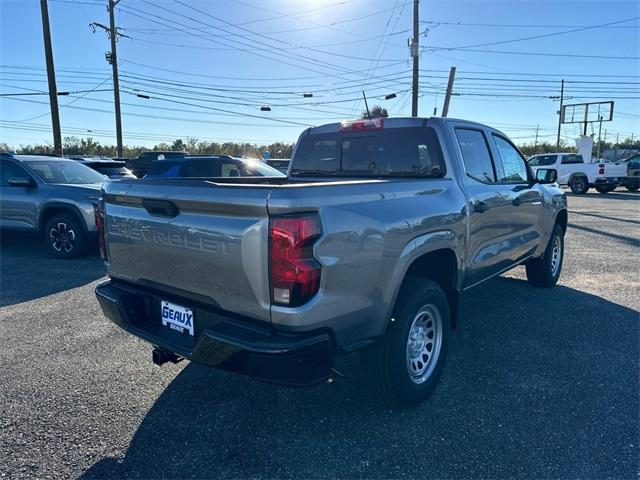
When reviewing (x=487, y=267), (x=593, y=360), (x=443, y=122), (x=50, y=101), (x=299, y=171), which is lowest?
(x=593, y=360)

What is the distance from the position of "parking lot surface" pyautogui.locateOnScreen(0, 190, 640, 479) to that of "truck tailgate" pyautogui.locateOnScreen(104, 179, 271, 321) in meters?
0.86

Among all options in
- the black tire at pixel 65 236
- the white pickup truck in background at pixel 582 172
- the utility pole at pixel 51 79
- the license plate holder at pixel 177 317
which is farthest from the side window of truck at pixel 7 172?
the white pickup truck in background at pixel 582 172

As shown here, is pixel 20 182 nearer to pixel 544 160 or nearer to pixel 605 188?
pixel 544 160

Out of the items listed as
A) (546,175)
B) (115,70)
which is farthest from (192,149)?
(546,175)

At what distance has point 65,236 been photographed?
23.9 feet

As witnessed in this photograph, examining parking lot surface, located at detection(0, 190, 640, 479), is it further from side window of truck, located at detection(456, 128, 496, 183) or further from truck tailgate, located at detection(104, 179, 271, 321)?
side window of truck, located at detection(456, 128, 496, 183)

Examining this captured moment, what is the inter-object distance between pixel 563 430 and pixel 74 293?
535 cm

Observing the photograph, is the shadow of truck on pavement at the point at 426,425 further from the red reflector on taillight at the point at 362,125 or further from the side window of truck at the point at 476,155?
the red reflector on taillight at the point at 362,125

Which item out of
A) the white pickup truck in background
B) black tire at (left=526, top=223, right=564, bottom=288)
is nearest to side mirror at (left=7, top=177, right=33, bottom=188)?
black tire at (left=526, top=223, right=564, bottom=288)

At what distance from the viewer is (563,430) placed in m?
2.71

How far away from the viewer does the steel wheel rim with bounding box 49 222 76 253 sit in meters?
7.25

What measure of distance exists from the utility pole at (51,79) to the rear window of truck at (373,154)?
1589 centimetres

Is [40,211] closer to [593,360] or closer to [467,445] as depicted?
[467,445]

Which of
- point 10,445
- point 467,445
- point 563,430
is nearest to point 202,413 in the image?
point 10,445
